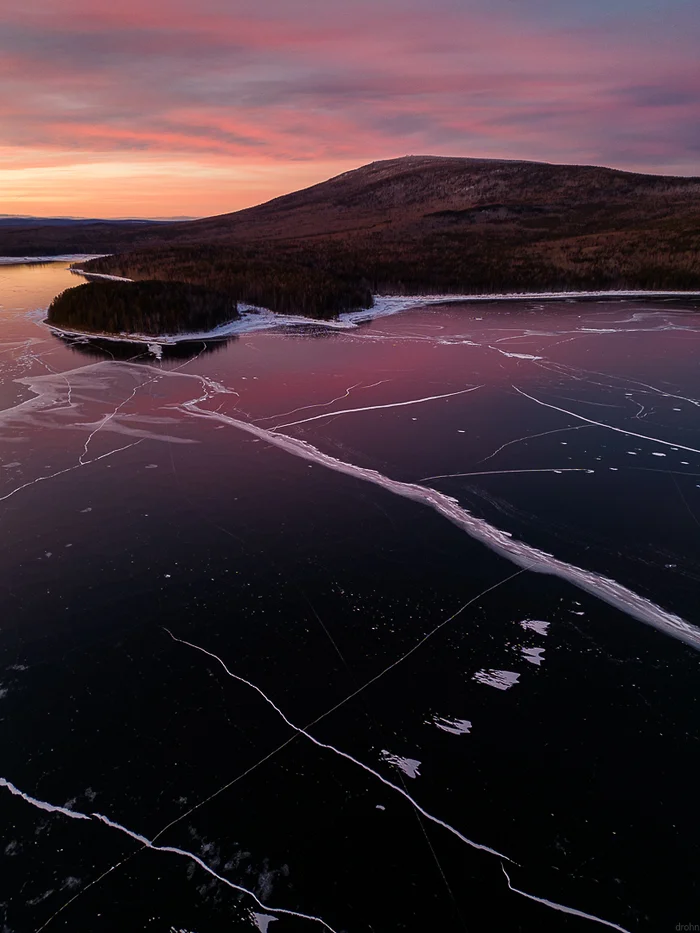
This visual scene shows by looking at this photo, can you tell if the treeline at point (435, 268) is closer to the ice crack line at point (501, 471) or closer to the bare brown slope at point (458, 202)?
the ice crack line at point (501, 471)

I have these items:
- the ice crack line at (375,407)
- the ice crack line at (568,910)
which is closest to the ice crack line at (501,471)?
the ice crack line at (375,407)

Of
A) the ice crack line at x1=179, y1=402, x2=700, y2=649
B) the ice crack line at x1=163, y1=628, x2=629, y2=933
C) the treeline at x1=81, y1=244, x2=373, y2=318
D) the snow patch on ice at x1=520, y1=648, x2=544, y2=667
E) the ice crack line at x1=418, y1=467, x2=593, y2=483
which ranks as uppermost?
the treeline at x1=81, y1=244, x2=373, y2=318

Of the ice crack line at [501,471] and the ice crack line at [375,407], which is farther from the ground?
the ice crack line at [375,407]

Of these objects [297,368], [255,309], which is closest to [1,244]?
[255,309]

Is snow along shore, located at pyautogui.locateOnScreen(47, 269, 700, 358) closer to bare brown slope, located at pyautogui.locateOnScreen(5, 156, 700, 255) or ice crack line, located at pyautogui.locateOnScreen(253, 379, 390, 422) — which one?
ice crack line, located at pyautogui.locateOnScreen(253, 379, 390, 422)

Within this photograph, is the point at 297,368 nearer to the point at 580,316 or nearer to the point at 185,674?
the point at 185,674

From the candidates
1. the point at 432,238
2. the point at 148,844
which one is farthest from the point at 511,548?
the point at 432,238

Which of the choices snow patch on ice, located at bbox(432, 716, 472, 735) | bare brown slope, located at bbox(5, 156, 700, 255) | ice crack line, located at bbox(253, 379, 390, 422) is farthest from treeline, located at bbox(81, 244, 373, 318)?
bare brown slope, located at bbox(5, 156, 700, 255)
